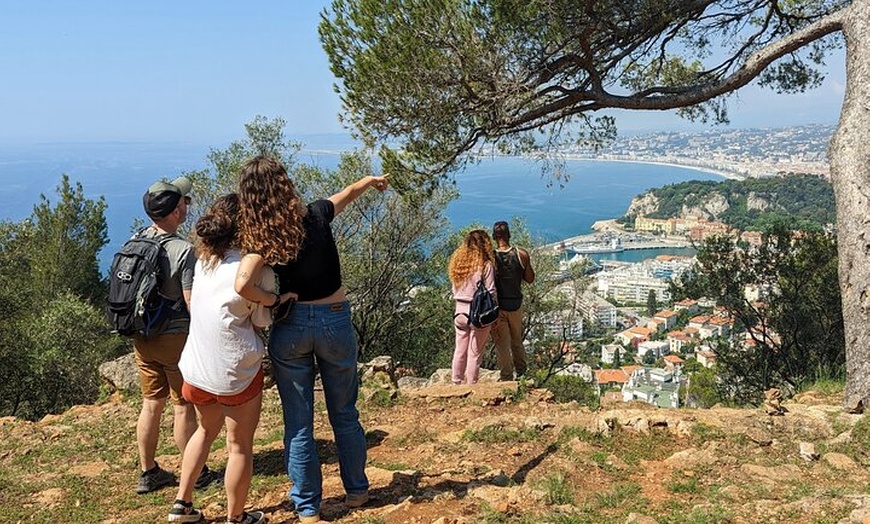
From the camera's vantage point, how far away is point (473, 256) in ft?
20.5

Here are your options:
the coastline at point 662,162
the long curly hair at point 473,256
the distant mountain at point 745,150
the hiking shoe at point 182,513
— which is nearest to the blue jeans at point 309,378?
the hiking shoe at point 182,513

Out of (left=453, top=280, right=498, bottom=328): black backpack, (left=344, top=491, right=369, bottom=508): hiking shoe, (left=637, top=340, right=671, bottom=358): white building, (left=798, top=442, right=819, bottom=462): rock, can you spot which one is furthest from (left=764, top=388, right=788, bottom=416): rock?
(left=637, top=340, right=671, bottom=358): white building

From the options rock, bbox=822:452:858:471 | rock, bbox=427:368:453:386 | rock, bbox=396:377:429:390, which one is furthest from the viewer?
rock, bbox=396:377:429:390

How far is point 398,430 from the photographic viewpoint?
531cm

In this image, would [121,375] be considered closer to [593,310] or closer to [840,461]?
[840,461]

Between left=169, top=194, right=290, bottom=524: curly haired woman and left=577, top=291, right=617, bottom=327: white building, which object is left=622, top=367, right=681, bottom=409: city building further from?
left=169, top=194, right=290, bottom=524: curly haired woman

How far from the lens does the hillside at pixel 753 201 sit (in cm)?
1600

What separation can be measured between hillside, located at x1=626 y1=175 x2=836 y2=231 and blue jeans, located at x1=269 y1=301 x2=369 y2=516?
1165 centimetres

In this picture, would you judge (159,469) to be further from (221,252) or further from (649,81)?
(649,81)

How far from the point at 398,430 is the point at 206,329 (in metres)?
2.56

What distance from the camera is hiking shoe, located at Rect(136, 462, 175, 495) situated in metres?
4.20

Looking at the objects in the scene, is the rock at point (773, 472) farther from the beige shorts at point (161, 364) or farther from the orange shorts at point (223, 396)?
the beige shorts at point (161, 364)

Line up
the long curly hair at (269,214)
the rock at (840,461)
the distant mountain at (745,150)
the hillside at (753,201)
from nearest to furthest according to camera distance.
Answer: the long curly hair at (269,214) → the rock at (840,461) → the hillside at (753,201) → the distant mountain at (745,150)

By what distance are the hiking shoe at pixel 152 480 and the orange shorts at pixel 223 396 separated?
1345mm
